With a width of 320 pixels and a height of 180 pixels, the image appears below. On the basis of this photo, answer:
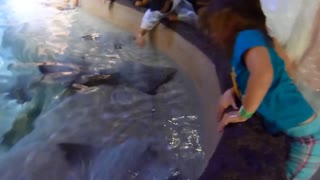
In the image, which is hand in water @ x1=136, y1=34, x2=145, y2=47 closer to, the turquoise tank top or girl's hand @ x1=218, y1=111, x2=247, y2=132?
girl's hand @ x1=218, y1=111, x2=247, y2=132

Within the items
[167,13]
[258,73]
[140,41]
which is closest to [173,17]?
[167,13]

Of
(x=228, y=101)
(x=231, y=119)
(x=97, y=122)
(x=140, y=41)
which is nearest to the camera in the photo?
(x=231, y=119)

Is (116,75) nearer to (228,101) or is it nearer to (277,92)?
(228,101)

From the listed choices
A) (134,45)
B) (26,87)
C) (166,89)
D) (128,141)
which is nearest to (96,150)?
(128,141)

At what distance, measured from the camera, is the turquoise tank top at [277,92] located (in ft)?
4.26

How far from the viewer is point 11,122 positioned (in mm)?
2449

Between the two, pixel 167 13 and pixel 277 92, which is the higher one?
pixel 277 92

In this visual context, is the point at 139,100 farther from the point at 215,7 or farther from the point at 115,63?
the point at 215,7

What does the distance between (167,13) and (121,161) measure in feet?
4.91

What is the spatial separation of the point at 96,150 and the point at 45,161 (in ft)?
0.85

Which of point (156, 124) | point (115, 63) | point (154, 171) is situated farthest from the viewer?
point (115, 63)

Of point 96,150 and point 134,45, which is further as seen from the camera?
point 134,45

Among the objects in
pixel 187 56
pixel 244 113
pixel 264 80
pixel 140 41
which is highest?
pixel 264 80

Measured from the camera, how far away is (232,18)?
1.34m
